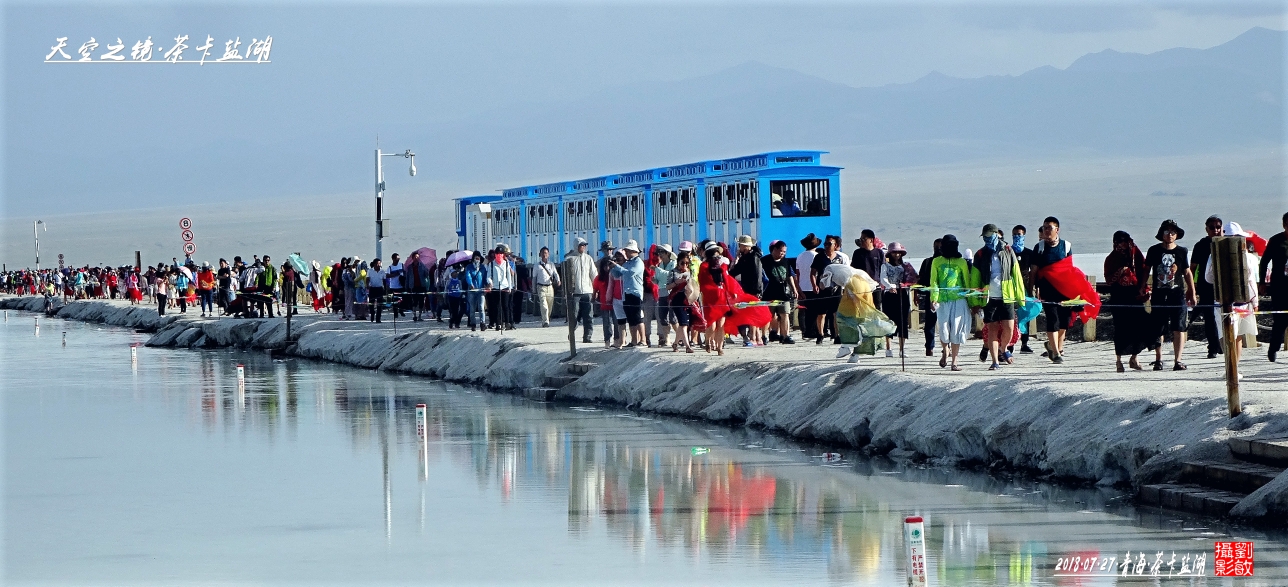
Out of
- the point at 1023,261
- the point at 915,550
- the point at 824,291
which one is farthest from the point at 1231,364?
the point at 824,291

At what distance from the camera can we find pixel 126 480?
15.9m

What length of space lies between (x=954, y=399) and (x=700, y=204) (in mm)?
20335

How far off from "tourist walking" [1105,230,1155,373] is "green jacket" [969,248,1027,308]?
0.92 metres

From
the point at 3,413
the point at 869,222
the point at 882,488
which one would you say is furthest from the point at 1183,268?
the point at 869,222

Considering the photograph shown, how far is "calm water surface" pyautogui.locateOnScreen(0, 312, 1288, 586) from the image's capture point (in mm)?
10797

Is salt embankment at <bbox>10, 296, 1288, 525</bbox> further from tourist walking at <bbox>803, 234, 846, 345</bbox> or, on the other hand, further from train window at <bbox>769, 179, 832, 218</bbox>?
train window at <bbox>769, 179, 832, 218</bbox>

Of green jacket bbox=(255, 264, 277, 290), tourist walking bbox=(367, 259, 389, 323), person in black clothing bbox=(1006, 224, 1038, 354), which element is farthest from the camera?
green jacket bbox=(255, 264, 277, 290)

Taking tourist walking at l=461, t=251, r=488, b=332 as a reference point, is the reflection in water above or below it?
below

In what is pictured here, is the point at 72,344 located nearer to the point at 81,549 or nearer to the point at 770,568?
the point at 81,549

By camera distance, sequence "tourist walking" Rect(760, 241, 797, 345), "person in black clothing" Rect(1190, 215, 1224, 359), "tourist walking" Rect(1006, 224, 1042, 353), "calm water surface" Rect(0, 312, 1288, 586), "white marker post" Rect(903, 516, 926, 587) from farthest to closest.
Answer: "tourist walking" Rect(760, 241, 797, 345) < "tourist walking" Rect(1006, 224, 1042, 353) < "person in black clothing" Rect(1190, 215, 1224, 359) < "calm water surface" Rect(0, 312, 1288, 586) < "white marker post" Rect(903, 516, 926, 587)

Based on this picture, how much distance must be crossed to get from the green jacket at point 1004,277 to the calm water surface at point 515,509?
2.63 metres

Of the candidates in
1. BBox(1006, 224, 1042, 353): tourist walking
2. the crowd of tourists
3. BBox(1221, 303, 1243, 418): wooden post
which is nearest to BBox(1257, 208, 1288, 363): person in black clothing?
the crowd of tourists

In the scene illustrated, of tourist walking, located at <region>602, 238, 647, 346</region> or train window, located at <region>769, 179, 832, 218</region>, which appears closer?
tourist walking, located at <region>602, 238, 647, 346</region>

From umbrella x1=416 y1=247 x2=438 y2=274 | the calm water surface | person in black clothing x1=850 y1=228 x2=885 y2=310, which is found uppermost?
umbrella x1=416 y1=247 x2=438 y2=274
